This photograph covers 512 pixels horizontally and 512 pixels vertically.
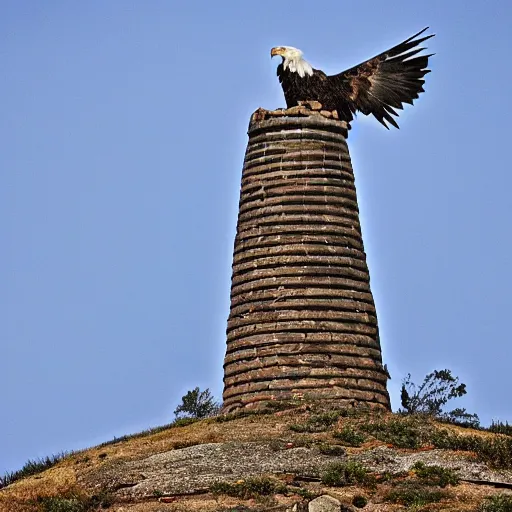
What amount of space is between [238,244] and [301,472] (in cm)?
690

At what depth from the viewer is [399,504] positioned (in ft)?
85.7

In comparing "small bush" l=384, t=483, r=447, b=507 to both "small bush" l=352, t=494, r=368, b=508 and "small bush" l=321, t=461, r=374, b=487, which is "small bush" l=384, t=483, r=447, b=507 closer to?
"small bush" l=352, t=494, r=368, b=508

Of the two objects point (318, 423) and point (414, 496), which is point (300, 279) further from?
point (414, 496)

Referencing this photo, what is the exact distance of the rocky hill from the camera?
26.3 meters

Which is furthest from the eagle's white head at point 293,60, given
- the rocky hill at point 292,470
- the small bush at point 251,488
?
the small bush at point 251,488

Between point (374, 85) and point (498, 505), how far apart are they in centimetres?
1228

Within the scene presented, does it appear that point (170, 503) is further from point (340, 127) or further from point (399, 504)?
point (340, 127)

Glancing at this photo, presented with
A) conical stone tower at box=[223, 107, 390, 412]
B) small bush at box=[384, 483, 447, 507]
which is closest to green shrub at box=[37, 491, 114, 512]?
conical stone tower at box=[223, 107, 390, 412]

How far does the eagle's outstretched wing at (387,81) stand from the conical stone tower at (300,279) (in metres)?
1.61

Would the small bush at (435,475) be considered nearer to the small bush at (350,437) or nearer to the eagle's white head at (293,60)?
the small bush at (350,437)

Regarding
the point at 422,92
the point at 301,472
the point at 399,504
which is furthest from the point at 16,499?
the point at 422,92

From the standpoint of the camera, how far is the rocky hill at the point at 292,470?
86.3ft

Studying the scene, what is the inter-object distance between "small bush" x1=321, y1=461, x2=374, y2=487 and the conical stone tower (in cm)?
350

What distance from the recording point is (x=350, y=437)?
28938 mm
